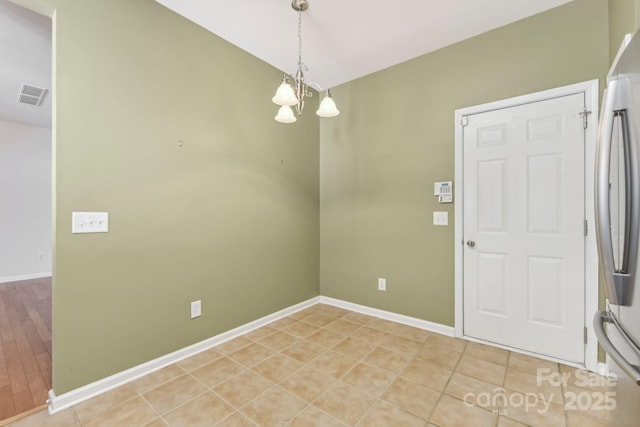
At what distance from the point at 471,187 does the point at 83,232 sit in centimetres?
297

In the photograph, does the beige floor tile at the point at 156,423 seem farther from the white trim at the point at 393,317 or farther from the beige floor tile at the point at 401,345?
the white trim at the point at 393,317

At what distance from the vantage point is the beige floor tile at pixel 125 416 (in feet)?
5.08

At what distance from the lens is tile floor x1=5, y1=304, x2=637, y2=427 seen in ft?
5.17

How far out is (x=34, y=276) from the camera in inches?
196

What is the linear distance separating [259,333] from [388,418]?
148 cm

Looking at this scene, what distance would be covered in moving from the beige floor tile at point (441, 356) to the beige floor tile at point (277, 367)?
3.37 ft

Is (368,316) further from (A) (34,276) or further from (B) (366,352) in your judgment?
(A) (34,276)

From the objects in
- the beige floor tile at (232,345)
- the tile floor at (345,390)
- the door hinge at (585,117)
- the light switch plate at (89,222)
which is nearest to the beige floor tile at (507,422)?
the tile floor at (345,390)

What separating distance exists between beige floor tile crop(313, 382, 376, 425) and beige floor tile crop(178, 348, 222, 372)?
989mm

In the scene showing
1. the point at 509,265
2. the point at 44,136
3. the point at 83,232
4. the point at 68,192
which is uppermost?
the point at 44,136

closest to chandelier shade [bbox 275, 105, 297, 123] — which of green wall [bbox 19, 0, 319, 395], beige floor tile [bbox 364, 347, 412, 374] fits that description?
green wall [bbox 19, 0, 319, 395]

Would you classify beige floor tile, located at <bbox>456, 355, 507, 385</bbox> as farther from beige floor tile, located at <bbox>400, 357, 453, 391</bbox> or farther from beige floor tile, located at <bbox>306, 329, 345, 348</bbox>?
beige floor tile, located at <bbox>306, 329, 345, 348</bbox>

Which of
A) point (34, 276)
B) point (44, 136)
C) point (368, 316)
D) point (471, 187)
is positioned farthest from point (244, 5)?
point (34, 276)

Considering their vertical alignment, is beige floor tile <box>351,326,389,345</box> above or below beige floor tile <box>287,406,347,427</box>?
above
